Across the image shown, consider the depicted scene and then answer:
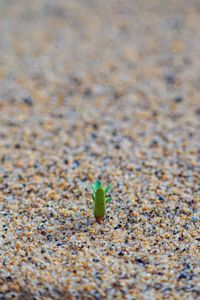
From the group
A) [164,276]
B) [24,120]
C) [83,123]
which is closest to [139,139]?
[83,123]

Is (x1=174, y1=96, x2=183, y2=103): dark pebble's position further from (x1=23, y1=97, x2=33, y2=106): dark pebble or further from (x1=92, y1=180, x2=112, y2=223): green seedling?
(x1=92, y1=180, x2=112, y2=223): green seedling

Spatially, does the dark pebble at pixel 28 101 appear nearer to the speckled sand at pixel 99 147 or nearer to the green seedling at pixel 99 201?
the speckled sand at pixel 99 147

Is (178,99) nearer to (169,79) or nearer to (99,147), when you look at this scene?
(169,79)

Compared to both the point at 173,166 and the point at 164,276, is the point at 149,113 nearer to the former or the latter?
the point at 173,166

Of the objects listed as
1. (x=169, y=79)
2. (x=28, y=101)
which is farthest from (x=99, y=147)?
(x=169, y=79)

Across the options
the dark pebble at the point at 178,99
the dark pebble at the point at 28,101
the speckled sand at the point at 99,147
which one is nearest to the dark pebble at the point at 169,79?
the speckled sand at the point at 99,147
